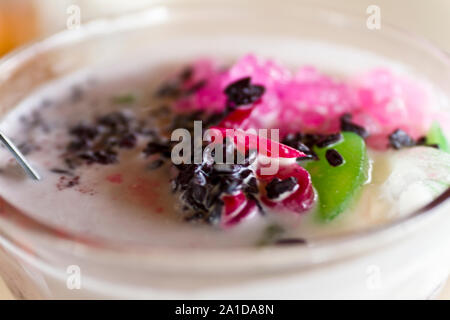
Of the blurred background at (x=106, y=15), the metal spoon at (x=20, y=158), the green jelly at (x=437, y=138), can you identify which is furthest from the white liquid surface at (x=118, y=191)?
the blurred background at (x=106, y=15)

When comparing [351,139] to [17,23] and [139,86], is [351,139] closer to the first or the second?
[139,86]

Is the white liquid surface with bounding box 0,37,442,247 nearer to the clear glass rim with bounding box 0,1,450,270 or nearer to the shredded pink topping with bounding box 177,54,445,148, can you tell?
the clear glass rim with bounding box 0,1,450,270

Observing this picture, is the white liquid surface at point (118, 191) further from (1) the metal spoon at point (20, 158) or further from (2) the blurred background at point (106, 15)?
(2) the blurred background at point (106, 15)

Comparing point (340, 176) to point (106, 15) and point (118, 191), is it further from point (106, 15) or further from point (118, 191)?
point (106, 15)

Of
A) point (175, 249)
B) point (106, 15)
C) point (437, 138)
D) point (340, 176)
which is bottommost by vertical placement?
point (175, 249)

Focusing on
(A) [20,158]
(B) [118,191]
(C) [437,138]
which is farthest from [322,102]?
(A) [20,158]

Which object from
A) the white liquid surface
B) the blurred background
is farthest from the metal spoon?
the blurred background
